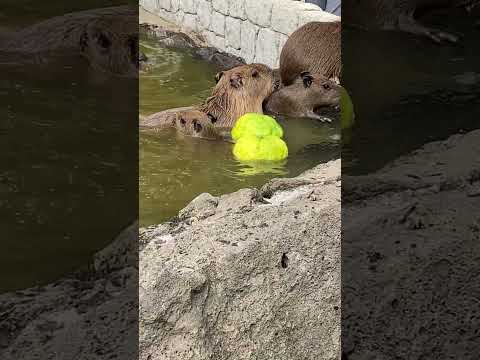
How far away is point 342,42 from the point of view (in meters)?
6.73

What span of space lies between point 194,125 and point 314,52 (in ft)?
4.92

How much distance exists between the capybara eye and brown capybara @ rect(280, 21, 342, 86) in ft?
7.67

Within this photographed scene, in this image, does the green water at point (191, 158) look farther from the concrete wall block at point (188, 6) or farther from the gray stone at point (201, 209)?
the concrete wall block at point (188, 6)

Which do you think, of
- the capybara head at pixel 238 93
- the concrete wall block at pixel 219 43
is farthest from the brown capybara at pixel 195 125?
the concrete wall block at pixel 219 43

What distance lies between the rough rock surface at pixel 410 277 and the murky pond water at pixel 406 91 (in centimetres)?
129

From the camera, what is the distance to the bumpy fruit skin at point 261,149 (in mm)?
5449

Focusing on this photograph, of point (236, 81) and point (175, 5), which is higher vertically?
point (175, 5)

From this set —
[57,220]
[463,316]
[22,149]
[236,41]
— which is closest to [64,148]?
[22,149]

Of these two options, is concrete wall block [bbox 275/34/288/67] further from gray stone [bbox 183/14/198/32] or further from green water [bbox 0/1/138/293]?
green water [bbox 0/1/138/293]

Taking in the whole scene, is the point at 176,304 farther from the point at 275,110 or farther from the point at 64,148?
the point at 275,110

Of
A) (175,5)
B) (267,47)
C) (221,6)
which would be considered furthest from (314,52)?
(175,5)

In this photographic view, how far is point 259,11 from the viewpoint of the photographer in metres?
8.09

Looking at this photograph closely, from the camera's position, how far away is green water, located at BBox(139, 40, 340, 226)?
4711 millimetres

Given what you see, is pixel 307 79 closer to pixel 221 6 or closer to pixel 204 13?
pixel 221 6
